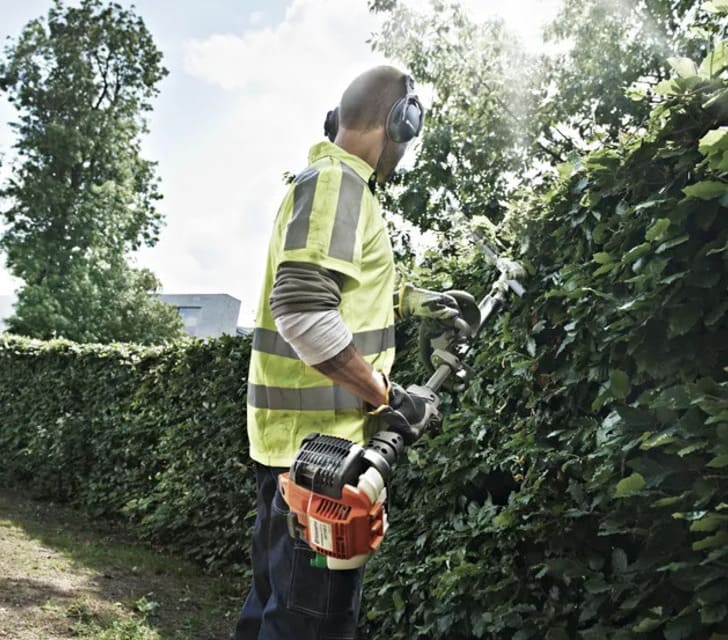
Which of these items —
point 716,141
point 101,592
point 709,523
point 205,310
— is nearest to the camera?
point 709,523

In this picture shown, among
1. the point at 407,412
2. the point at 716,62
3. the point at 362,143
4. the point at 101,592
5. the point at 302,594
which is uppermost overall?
the point at 716,62

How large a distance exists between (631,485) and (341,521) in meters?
0.80

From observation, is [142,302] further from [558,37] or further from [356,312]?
[356,312]

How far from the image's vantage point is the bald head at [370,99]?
7.59 ft

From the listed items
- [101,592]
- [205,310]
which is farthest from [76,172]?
[101,592]

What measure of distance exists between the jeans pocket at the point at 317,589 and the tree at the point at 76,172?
2783 cm

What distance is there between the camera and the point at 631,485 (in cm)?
211

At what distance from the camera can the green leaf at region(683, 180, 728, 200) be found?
6.55 ft

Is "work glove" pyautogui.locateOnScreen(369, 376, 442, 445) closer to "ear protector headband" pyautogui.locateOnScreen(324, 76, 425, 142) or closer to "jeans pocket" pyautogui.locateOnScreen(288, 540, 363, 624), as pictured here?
"jeans pocket" pyautogui.locateOnScreen(288, 540, 363, 624)

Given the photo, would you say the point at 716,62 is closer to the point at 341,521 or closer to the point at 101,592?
the point at 341,521

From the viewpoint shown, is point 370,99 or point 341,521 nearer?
point 341,521

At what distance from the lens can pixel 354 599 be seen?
2.10 meters

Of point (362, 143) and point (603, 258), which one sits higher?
point (362, 143)

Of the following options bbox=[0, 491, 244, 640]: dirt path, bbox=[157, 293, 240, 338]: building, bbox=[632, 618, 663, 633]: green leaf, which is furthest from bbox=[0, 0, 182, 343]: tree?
bbox=[632, 618, 663, 633]: green leaf
